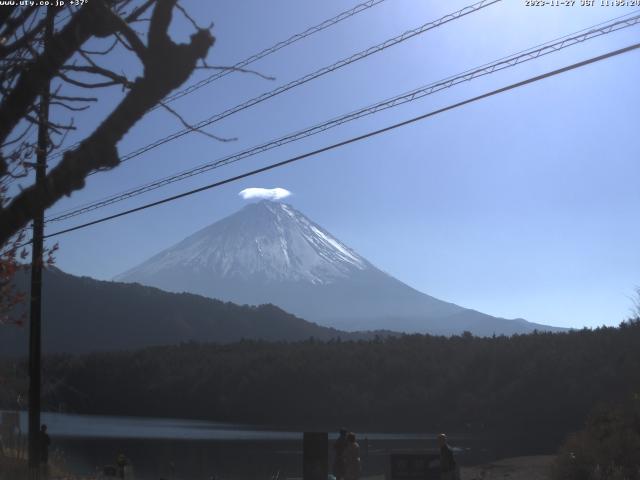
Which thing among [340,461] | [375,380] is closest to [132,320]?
[375,380]

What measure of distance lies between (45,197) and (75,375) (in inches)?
4075

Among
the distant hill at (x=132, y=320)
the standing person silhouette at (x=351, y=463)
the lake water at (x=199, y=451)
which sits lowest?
the lake water at (x=199, y=451)

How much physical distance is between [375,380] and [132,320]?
68.2 metres

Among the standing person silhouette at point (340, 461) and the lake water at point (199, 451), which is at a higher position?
the standing person silhouette at point (340, 461)

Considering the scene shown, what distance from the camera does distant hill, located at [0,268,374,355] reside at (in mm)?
141375

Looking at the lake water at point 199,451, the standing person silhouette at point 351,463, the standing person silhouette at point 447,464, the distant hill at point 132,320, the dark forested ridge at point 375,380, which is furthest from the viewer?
the distant hill at point 132,320

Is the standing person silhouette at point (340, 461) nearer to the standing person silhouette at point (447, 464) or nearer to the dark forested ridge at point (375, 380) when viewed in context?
the standing person silhouette at point (447, 464)

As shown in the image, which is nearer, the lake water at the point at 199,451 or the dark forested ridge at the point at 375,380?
the lake water at the point at 199,451

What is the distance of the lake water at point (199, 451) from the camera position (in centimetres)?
3938

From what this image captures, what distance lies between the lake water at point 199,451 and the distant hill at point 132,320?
220 feet

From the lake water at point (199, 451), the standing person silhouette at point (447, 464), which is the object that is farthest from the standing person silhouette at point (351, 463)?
the lake water at point (199, 451)

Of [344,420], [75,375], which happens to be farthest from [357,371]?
[75,375]

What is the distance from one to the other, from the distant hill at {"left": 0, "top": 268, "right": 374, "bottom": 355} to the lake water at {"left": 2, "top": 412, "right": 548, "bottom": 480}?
220ft

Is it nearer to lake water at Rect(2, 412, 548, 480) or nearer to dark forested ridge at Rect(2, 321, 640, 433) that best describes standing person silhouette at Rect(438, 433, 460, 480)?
lake water at Rect(2, 412, 548, 480)
